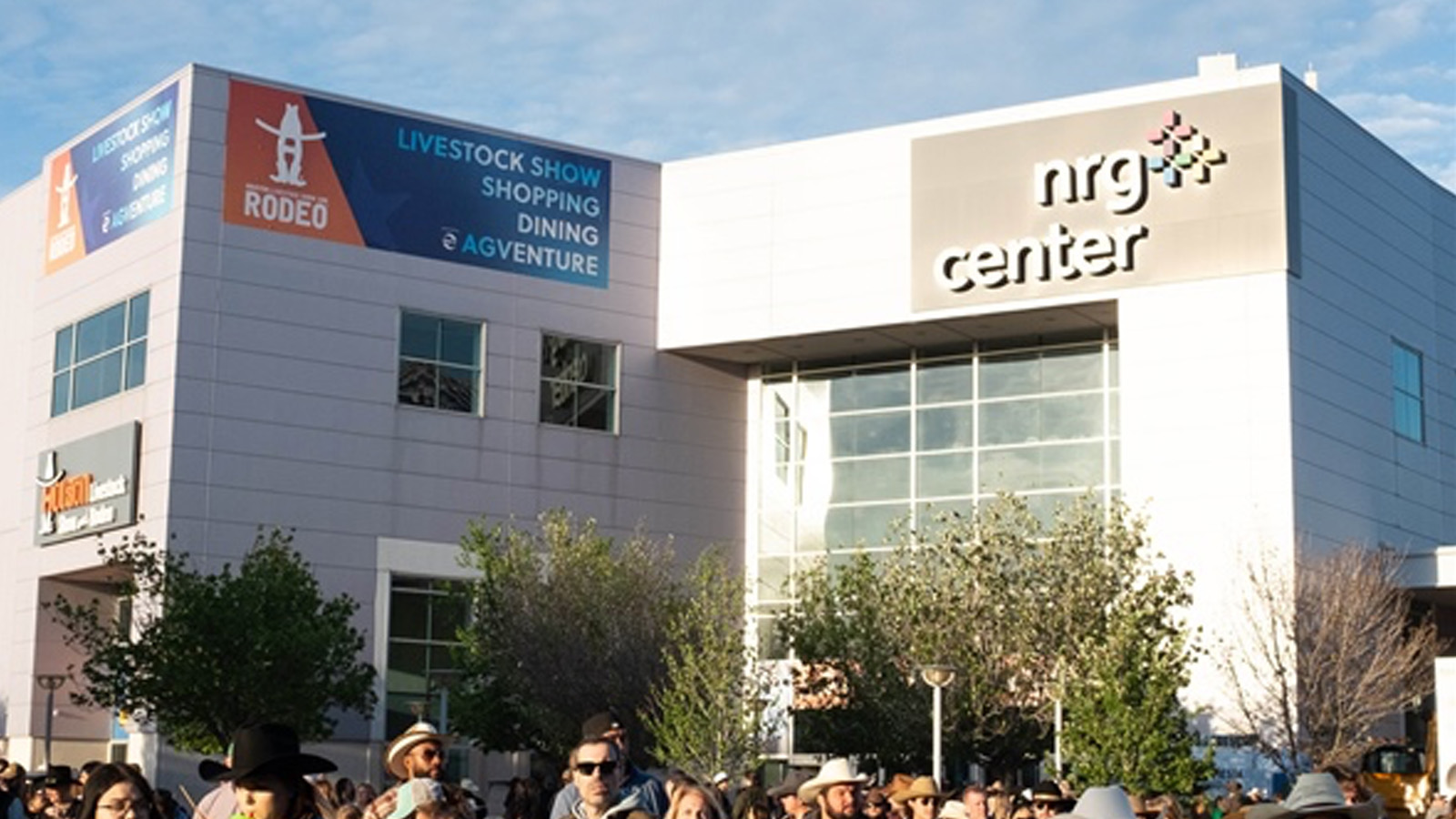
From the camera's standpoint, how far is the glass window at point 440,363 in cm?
5434

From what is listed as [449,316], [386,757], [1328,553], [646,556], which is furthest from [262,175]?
[386,757]

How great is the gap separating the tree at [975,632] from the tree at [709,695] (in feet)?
4.62

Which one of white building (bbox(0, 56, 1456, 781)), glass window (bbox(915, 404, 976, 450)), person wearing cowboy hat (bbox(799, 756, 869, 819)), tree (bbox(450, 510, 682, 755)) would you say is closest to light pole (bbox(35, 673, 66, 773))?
white building (bbox(0, 56, 1456, 781))

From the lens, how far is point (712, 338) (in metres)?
57.7

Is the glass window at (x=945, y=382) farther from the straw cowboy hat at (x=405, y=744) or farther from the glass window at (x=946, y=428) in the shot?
the straw cowboy hat at (x=405, y=744)

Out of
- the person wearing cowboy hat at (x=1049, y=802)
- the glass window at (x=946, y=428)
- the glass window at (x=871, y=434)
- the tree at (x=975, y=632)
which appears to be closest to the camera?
the person wearing cowboy hat at (x=1049, y=802)

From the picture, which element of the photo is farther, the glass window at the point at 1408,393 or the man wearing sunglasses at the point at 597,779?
the glass window at the point at 1408,393

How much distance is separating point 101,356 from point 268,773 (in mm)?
48305

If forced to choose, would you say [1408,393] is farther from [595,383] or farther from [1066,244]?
[595,383]

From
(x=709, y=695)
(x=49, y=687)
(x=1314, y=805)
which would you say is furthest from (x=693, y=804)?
(x=49, y=687)

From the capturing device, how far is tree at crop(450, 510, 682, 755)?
4822 centimetres

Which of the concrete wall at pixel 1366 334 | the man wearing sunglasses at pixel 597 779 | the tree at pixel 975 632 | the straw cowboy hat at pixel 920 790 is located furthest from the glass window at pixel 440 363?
the man wearing sunglasses at pixel 597 779

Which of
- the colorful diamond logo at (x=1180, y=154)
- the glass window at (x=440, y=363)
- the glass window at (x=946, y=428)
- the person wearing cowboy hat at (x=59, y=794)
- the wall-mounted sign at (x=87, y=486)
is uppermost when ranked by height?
the colorful diamond logo at (x=1180, y=154)

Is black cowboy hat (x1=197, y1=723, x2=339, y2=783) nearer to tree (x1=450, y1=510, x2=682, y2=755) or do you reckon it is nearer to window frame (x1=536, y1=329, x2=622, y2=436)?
tree (x1=450, y1=510, x2=682, y2=755)
